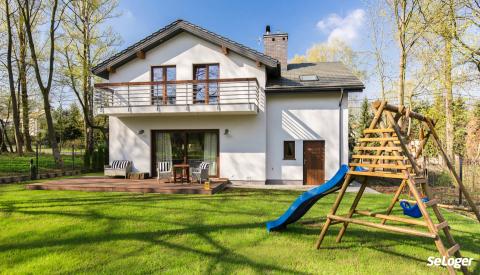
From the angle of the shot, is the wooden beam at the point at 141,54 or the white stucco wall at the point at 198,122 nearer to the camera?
the white stucco wall at the point at 198,122

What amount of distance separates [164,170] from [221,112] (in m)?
3.91

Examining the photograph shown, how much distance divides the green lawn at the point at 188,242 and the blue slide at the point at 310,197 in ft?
0.80

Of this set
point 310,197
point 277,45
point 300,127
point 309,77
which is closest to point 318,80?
point 309,77

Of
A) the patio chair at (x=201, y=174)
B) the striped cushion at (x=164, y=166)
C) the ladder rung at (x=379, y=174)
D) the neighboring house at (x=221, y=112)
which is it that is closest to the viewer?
the ladder rung at (x=379, y=174)

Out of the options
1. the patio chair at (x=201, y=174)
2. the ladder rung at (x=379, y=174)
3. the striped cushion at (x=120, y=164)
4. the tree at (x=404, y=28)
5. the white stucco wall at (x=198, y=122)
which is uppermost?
the tree at (x=404, y=28)

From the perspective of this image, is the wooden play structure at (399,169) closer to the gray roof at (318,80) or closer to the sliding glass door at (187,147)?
the gray roof at (318,80)

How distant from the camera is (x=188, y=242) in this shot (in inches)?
183

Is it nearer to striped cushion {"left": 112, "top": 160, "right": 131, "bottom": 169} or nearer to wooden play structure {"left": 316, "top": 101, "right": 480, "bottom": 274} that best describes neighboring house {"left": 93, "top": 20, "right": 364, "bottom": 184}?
striped cushion {"left": 112, "top": 160, "right": 131, "bottom": 169}

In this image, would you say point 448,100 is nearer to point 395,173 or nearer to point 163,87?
point 395,173

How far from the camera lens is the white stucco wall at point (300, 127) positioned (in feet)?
38.2

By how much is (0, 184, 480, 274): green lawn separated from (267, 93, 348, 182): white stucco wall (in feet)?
15.3

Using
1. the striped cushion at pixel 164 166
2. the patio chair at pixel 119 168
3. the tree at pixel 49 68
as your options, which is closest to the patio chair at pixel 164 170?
the striped cushion at pixel 164 166

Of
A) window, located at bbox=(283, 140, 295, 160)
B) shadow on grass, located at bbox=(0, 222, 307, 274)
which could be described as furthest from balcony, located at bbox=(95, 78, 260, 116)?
shadow on grass, located at bbox=(0, 222, 307, 274)

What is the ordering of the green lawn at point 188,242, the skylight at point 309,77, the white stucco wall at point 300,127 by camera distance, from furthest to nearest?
the skylight at point 309,77, the white stucco wall at point 300,127, the green lawn at point 188,242
